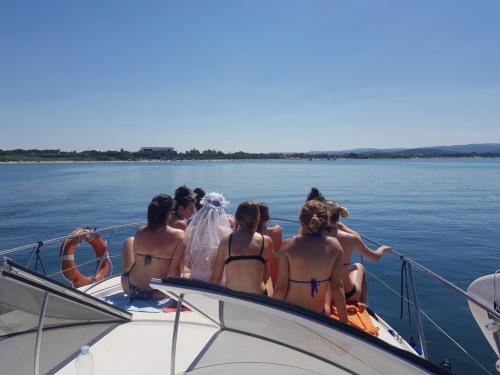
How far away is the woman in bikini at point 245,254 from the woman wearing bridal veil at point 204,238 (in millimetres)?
603

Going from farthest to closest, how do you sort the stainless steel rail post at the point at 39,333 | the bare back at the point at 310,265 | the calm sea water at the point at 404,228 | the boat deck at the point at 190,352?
1. the calm sea water at the point at 404,228
2. the bare back at the point at 310,265
3. the boat deck at the point at 190,352
4. the stainless steel rail post at the point at 39,333

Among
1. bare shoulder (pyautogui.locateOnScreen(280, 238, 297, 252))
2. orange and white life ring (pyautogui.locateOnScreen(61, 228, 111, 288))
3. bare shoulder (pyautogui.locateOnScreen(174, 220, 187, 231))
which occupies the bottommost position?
orange and white life ring (pyautogui.locateOnScreen(61, 228, 111, 288))

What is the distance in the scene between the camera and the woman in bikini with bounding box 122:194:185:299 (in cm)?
351

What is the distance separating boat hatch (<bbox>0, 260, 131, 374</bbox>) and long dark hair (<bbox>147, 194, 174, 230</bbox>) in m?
1.04

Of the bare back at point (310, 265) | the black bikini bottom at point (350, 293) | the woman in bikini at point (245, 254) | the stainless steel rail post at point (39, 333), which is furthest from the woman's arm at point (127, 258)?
the black bikini bottom at point (350, 293)

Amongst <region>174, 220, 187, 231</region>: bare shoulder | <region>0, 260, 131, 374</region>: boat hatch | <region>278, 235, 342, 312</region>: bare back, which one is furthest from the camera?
<region>174, 220, 187, 231</region>: bare shoulder

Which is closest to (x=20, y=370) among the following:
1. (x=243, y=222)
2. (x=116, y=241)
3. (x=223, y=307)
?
(x=223, y=307)

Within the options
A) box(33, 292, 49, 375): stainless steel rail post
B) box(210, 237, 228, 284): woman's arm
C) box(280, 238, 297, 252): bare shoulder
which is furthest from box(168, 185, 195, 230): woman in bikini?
box(33, 292, 49, 375): stainless steel rail post

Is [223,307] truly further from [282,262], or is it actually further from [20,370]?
[20,370]

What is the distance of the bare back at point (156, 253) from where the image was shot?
3512 mm

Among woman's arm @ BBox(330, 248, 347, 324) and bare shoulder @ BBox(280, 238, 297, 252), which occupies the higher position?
bare shoulder @ BBox(280, 238, 297, 252)

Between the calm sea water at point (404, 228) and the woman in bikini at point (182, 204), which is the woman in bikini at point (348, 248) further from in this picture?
the calm sea water at point (404, 228)

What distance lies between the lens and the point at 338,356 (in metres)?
1.86

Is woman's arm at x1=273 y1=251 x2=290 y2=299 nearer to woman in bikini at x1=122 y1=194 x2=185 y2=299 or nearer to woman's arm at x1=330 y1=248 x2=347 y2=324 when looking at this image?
woman's arm at x1=330 y1=248 x2=347 y2=324
